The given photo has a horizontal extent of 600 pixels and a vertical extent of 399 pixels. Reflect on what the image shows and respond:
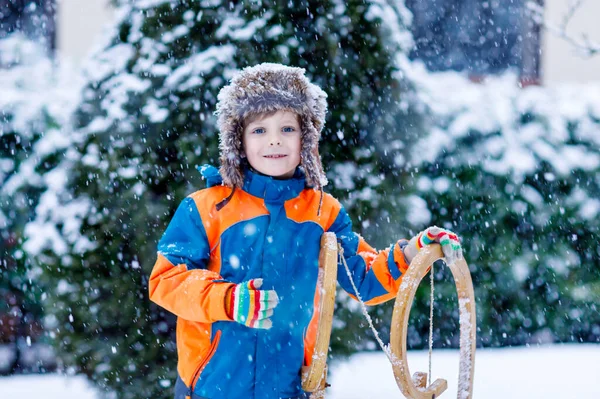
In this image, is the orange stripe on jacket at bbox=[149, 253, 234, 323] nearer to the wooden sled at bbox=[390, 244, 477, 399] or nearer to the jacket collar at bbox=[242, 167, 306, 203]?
the jacket collar at bbox=[242, 167, 306, 203]

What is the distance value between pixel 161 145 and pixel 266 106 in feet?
3.56

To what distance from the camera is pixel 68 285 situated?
3111 mm

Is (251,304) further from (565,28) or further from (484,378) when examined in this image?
(565,28)

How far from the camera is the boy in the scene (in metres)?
1.96

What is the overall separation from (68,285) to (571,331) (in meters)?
3.87

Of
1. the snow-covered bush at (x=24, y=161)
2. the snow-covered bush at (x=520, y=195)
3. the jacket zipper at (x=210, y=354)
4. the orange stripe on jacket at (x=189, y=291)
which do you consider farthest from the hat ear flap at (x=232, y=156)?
the snow-covered bush at (x=520, y=195)

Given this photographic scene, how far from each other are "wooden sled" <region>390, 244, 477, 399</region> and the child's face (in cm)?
51

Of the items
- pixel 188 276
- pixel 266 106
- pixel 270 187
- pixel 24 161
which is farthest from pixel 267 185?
pixel 24 161

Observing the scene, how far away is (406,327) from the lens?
79.0 inches

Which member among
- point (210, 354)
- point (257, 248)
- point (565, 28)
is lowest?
point (210, 354)

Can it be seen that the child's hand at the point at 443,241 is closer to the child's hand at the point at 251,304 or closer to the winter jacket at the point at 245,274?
the winter jacket at the point at 245,274

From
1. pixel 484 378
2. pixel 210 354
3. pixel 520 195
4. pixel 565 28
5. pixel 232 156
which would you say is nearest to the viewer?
pixel 210 354

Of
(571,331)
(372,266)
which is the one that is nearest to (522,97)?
(571,331)

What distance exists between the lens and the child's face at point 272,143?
207 cm
